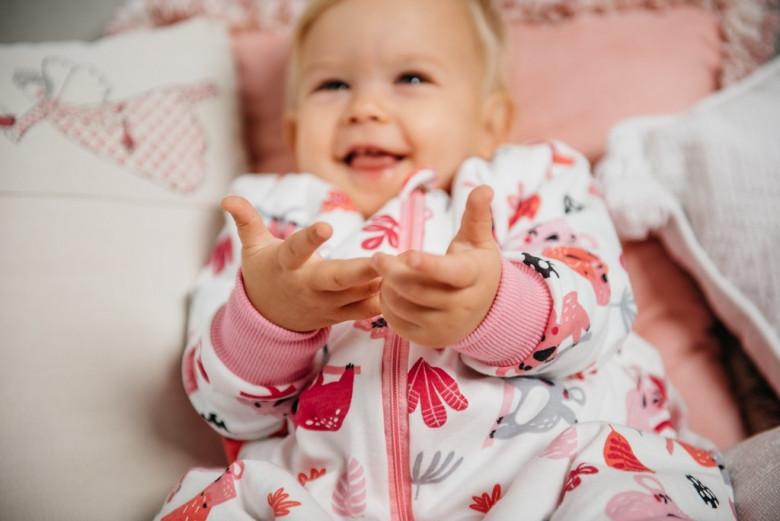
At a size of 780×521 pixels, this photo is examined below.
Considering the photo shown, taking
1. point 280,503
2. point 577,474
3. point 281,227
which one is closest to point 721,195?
point 577,474

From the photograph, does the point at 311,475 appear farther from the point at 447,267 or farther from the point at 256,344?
the point at 447,267

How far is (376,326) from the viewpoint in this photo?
712mm

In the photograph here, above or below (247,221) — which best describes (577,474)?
below

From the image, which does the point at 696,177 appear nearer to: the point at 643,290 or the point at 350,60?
the point at 643,290

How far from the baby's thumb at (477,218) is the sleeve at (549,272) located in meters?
0.07

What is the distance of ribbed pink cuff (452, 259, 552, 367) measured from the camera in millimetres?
572

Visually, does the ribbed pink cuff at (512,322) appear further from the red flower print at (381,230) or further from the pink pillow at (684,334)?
the pink pillow at (684,334)

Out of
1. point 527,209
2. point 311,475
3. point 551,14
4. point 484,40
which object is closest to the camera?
point 311,475

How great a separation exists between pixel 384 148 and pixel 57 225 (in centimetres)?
49

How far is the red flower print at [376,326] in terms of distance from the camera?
704 millimetres

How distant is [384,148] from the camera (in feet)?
2.87

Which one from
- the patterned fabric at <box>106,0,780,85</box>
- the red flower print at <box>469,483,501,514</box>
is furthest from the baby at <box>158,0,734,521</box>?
the patterned fabric at <box>106,0,780,85</box>

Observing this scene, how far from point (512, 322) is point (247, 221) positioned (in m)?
0.28

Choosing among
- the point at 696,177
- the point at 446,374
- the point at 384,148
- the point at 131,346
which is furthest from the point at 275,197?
the point at 696,177
